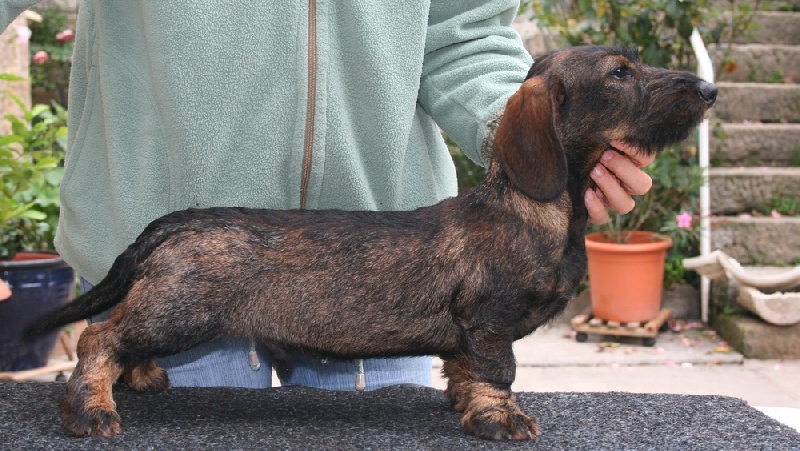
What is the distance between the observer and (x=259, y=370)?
3.01 m

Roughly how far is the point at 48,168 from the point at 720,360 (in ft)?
15.6

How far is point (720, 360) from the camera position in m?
6.44

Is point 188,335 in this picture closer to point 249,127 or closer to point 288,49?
point 249,127

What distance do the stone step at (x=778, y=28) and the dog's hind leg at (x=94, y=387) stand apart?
27.9 feet

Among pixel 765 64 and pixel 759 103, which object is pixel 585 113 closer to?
pixel 759 103

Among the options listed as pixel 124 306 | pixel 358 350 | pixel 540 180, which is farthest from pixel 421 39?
pixel 124 306

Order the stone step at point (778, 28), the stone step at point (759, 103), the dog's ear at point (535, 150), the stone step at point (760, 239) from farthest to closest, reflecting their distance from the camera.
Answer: the stone step at point (778, 28)
the stone step at point (759, 103)
the stone step at point (760, 239)
the dog's ear at point (535, 150)

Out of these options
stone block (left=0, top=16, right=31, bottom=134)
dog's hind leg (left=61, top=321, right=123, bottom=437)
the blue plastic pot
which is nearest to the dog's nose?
dog's hind leg (left=61, top=321, right=123, bottom=437)

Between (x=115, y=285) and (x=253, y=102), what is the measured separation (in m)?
0.63

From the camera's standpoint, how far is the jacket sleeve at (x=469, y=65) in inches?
105

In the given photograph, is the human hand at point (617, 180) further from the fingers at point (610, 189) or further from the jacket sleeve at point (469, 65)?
the jacket sleeve at point (469, 65)

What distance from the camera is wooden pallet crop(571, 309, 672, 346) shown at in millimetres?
6750

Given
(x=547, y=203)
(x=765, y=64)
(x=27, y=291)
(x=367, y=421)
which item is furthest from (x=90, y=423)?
(x=765, y=64)

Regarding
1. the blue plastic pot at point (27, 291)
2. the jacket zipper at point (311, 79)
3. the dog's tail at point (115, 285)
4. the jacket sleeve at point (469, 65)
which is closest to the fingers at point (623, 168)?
the jacket sleeve at point (469, 65)
